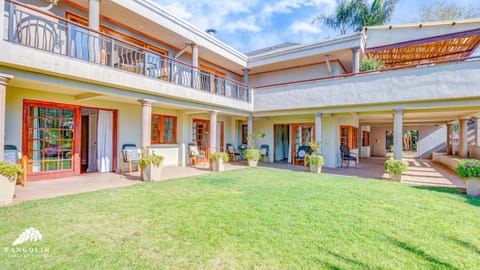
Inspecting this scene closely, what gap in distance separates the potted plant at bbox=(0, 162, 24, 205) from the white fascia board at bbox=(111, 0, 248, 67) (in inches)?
203

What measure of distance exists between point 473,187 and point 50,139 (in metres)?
12.1

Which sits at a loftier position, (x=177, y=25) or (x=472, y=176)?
(x=177, y=25)

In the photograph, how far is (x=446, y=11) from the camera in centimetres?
1822

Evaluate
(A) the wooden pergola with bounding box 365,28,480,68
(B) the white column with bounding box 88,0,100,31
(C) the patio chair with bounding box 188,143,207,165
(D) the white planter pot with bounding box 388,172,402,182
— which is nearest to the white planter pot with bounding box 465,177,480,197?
(D) the white planter pot with bounding box 388,172,402,182

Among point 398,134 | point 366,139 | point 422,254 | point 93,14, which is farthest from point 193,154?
point 366,139

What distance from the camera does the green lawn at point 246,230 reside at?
269 cm

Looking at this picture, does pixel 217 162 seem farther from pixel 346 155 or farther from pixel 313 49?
pixel 313 49

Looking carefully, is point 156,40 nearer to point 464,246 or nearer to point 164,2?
point 164,2

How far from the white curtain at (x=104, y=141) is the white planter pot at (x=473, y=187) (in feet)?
37.0

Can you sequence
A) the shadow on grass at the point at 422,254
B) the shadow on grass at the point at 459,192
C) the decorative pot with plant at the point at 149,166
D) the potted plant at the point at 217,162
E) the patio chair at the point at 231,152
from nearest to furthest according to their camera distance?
1. the shadow on grass at the point at 422,254
2. the shadow on grass at the point at 459,192
3. the decorative pot with plant at the point at 149,166
4. the potted plant at the point at 217,162
5. the patio chair at the point at 231,152

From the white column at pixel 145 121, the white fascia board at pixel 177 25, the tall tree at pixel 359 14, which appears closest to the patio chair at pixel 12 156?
the white column at pixel 145 121

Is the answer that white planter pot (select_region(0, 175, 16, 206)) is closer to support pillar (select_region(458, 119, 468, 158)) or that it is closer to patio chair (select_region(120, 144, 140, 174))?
patio chair (select_region(120, 144, 140, 174))

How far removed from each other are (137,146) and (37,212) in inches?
213

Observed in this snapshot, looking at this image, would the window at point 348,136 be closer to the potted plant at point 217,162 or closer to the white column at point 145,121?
the potted plant at point 217,162
